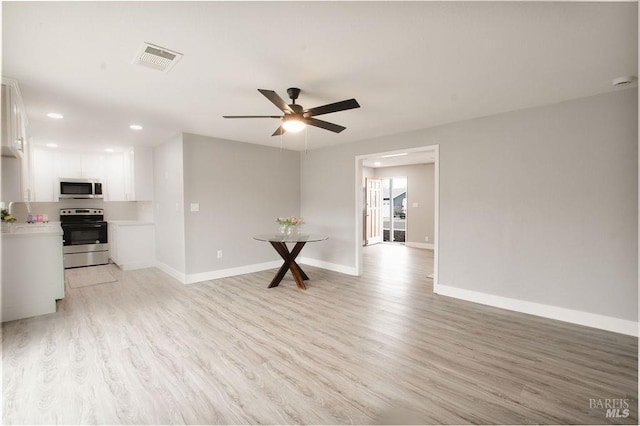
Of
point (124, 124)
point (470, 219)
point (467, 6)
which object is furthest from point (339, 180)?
point (467, 6)

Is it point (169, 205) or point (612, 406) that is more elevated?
point (169, 205)

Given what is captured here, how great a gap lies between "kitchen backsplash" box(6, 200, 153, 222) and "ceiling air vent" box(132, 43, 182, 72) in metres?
4.18

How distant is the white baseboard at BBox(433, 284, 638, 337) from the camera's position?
2.76 meters

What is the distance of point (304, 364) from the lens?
2232mm

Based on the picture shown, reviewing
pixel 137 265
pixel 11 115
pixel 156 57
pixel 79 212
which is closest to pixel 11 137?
pixel 11 115

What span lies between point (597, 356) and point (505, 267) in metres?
1.20

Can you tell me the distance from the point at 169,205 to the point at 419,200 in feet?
20.8

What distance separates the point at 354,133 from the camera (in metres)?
4.43

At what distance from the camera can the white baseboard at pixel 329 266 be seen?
504cm

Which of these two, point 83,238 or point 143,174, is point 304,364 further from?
point 83,238

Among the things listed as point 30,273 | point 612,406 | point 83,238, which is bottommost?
point 612,406

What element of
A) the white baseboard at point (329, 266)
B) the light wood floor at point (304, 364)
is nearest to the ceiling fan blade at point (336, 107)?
the light wood floor at point (304, 364)

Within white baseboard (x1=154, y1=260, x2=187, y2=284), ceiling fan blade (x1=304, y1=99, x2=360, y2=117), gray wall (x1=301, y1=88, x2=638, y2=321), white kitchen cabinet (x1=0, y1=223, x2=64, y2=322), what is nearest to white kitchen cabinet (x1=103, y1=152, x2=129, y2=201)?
white baseboard (x1=154, y1=260, x2=187, y2=284)

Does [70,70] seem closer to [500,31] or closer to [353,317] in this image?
[500,31]
